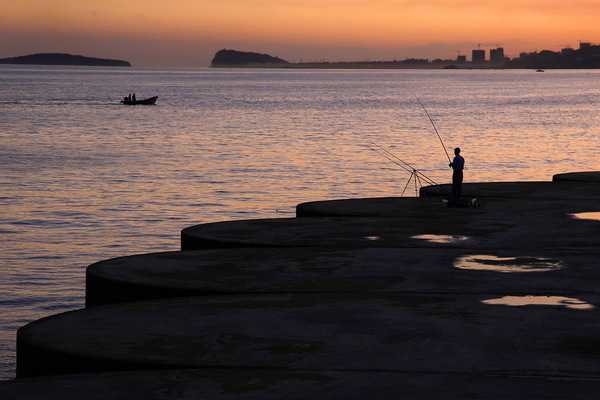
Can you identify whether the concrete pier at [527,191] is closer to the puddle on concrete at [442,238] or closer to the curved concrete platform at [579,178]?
the curved concrete platform at [579,178]

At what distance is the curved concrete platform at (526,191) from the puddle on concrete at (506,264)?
8165mm

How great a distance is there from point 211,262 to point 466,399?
7599mm

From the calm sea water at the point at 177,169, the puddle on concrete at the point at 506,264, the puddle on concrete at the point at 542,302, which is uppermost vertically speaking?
the puddle on concrete at the point at 542,302

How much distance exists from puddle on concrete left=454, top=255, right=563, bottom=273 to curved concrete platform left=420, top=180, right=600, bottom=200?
26.8 feet

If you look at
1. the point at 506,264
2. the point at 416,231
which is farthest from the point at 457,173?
the point at 506,264

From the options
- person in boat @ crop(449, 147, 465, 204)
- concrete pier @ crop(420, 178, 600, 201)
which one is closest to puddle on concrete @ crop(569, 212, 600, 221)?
person in boat @ crop(449, 147, 465, 204)

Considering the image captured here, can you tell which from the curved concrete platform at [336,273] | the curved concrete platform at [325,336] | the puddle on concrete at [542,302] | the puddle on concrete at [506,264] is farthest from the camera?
the puddle on concrete at [506,264]

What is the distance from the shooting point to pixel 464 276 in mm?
15148

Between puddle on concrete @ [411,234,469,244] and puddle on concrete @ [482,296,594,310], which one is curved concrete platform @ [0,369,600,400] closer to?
puddle on concrete @ [482,296,594,310]

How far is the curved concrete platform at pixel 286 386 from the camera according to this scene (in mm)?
9398

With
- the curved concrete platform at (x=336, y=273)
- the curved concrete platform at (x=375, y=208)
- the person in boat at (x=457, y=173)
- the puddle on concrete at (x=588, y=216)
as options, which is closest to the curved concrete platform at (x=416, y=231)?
the puddle on concrete at (x=588, y=216)

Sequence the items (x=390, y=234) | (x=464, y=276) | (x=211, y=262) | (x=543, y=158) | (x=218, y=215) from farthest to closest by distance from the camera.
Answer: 1. (x=543, y=158)
2. (x=218, y=215)
3. (x=390, y=234)
4. (x=211, y=262)
5. (x=464, y=276)

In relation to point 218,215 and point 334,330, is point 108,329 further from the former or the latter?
point 218,215

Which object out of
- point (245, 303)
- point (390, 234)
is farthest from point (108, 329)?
point (390, 234)
